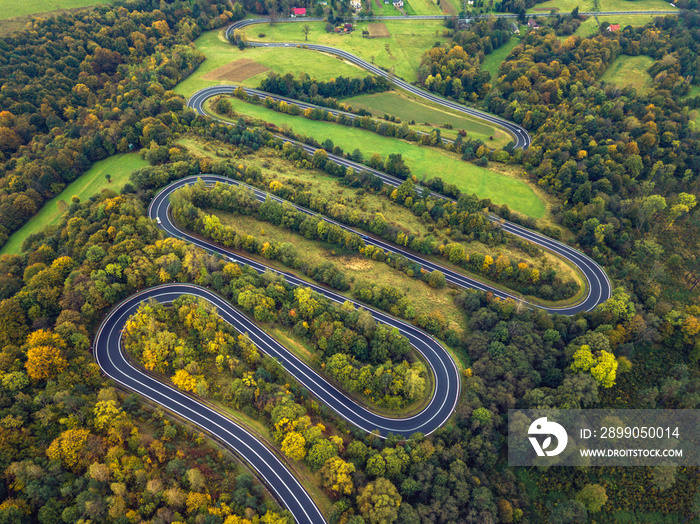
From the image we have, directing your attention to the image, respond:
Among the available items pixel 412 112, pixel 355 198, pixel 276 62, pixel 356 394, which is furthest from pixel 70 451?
pixel 276 62

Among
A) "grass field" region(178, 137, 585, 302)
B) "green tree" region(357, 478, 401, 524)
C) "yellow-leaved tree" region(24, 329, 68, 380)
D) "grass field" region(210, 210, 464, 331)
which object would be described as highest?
"grass field" region(178, 137, 585, 302)

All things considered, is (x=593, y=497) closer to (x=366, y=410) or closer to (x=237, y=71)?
(x=366, y=410)

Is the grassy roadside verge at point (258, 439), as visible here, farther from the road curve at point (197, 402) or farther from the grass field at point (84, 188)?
the grass field at point (84, 188)

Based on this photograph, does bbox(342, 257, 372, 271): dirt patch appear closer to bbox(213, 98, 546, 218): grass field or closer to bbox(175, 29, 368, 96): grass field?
bbox(213, 98, 546, 218): grass field

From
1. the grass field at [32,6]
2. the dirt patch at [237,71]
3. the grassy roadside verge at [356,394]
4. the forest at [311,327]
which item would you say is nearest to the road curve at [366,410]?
the grassy roadside verge at [356,394]

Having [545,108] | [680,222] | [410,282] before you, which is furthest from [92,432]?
[545,108]

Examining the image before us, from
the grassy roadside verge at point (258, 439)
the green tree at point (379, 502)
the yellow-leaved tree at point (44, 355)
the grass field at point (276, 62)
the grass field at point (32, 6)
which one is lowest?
the grassy roadside verge at point (258, 439)

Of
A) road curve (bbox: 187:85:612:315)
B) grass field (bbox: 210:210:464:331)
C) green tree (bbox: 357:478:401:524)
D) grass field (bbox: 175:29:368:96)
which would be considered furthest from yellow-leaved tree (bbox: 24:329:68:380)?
grass field (bbox: 175:29:368:96)
